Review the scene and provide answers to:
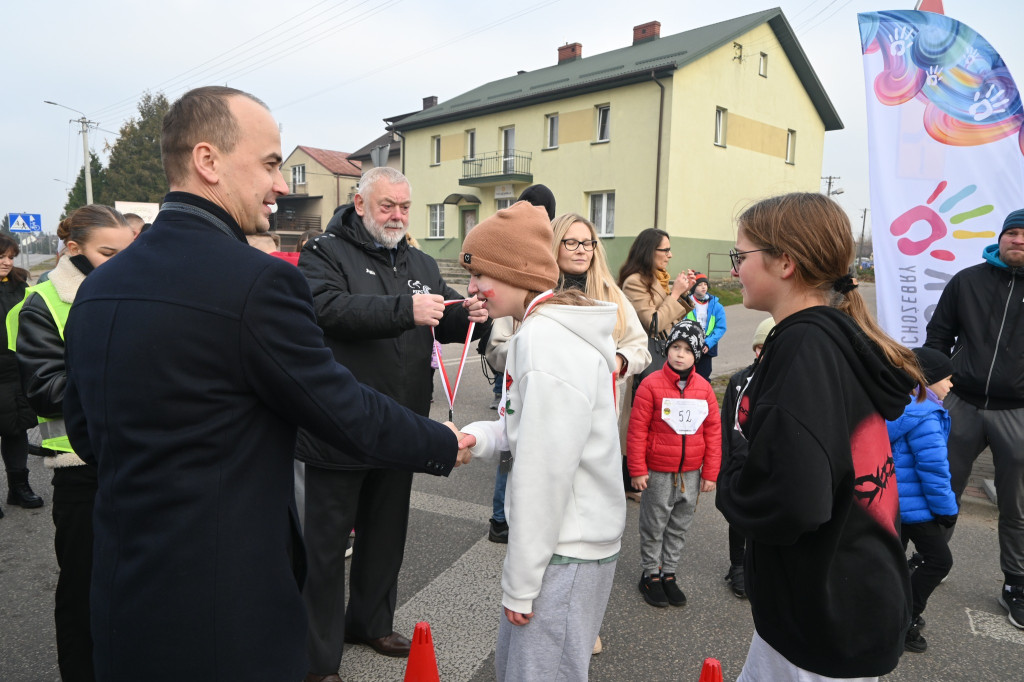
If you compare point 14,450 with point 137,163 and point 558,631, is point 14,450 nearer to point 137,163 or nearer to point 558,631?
point 558,631

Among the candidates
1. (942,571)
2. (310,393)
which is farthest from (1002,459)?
(310,393)

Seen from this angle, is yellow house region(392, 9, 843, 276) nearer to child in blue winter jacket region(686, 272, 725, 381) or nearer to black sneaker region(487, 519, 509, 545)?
child in blue winter jacket region(686, 272, 725, 381)

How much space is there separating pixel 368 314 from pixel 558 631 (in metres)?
1.53

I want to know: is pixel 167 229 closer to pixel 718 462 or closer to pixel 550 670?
pixel 550 670

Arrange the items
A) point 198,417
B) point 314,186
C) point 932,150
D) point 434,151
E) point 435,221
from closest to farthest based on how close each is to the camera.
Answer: point 198,417, point 932,150, point 434,151, point 435,221, point 314,186

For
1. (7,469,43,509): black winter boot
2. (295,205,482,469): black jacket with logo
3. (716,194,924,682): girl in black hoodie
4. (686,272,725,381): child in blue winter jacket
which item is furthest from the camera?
(686,272,725,381): child in blue winter jacket

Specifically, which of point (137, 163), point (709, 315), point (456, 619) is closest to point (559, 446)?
point (456, 619)

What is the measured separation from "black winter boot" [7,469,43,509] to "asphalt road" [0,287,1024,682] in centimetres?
8

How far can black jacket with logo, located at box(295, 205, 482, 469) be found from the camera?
286 cm

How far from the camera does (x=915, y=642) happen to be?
329 cm

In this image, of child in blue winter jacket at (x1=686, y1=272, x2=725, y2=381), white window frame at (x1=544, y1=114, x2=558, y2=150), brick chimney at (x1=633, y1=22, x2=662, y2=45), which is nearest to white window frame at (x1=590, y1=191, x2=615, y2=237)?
Answer: white window frame at (x1=544, y1=114, x2=558, y2=150)

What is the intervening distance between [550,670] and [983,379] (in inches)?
131

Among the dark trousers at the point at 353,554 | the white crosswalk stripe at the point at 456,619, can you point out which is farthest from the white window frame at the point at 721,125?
the dark trousers at the point at 353,554

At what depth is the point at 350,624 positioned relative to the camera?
3.25 metres
